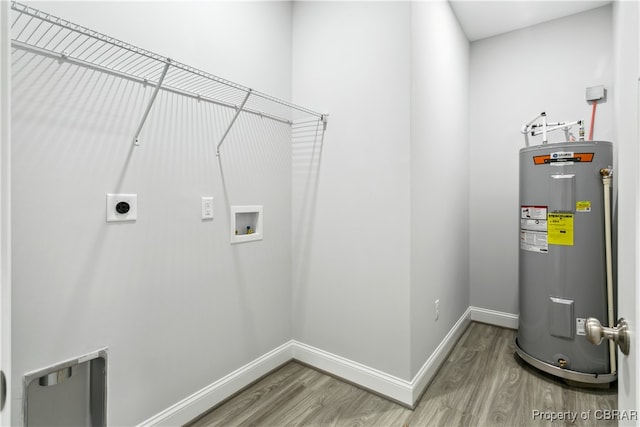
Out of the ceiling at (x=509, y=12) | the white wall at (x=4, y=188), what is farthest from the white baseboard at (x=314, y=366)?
the ceiling at (x=509, y=12)

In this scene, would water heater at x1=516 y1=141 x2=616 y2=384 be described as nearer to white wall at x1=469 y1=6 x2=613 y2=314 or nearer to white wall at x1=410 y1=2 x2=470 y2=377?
white wall at x1=410 y1=2 x2=470 y2=377

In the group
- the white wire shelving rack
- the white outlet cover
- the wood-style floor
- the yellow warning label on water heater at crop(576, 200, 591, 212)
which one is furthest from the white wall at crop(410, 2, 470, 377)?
the white outlet cover

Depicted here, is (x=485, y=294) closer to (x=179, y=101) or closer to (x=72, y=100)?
(x=179, y=101)

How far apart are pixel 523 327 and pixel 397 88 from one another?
1.86 metres

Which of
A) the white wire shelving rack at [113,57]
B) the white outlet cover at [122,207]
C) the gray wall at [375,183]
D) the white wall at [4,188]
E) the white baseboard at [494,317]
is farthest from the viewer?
the white baseboard at [494,317]

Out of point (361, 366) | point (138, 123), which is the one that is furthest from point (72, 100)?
point (361, 366)

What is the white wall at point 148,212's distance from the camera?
115 centimetres

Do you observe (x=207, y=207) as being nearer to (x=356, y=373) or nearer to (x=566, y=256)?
(x=356, y=373)

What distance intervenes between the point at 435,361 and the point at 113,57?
2429 mm

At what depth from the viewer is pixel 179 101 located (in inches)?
61.9

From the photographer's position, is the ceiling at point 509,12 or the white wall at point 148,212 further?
the ceiling at point 509,12

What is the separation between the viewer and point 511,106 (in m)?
2.78

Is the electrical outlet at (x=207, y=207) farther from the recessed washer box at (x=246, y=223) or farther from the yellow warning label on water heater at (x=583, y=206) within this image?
the yellow warning label on water heater at (x=583, y=206)

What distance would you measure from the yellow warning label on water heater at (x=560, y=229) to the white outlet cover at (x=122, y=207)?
2.39 m
